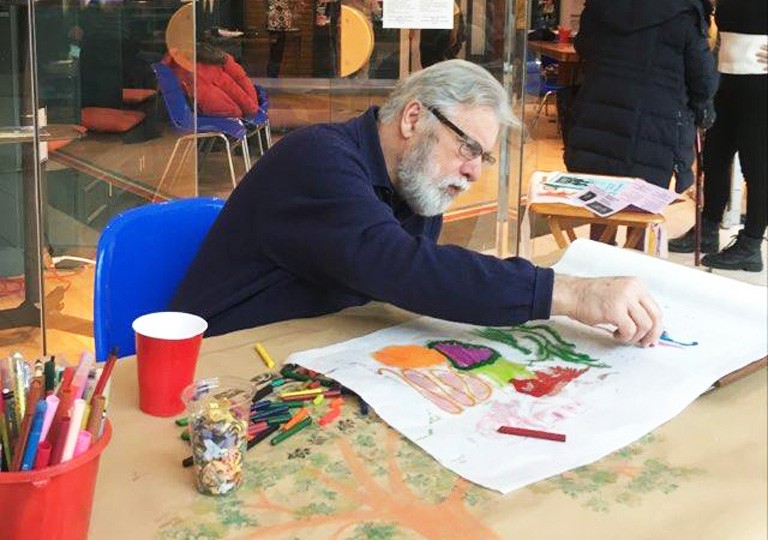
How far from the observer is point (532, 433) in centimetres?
115

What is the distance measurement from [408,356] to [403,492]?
1.25ft

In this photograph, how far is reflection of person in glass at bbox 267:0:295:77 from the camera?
178 inches

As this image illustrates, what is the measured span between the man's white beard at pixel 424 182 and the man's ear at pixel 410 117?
25mm

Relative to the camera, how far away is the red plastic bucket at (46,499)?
0.82 metres

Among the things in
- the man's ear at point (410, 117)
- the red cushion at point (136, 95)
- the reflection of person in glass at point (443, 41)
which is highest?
the reflection of person in glass at point (443, 41)

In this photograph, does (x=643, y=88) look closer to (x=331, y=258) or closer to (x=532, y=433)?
(x=331, y=258)

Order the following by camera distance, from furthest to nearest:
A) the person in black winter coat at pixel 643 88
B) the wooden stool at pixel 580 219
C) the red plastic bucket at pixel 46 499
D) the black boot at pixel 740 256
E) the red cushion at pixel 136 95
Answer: the black boot at pixel 740 256 < the red cushion at pixel 136 95 < the person in black winter coat at pixel 643 88 < the wooden stool at pixel 580 219 < the red plastic bucket at pixel 46 499

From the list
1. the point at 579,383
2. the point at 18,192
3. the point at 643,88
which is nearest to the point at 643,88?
the point at 643,88

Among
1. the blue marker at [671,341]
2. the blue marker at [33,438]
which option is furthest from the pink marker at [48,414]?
the blue marker at [671,341]

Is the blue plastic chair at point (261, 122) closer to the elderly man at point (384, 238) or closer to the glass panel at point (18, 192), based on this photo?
the glass panel at point (18, 192)

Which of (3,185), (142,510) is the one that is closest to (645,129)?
(3,185)

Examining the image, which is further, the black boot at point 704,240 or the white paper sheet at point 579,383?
the black boot at point 704,240

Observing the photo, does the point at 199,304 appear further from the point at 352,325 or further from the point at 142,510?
the point at 142,510

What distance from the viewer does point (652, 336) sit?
139 cm
